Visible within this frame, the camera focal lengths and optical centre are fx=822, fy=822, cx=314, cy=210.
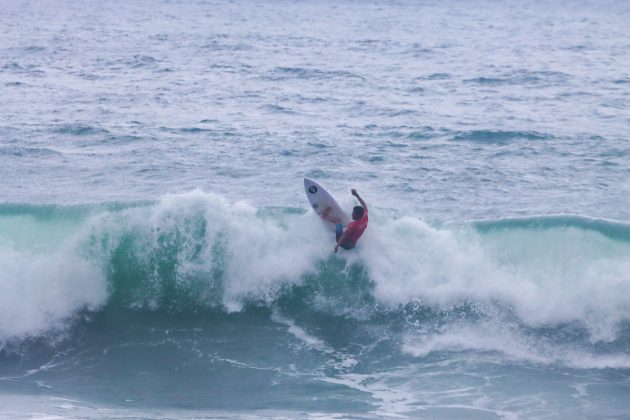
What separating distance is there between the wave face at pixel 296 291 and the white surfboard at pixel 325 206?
0.78ft

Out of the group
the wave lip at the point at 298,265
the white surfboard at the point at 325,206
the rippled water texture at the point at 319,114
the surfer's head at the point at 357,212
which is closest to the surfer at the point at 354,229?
the surfer's head at the point at 357,212

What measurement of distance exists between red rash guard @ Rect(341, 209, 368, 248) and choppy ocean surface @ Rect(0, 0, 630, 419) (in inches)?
18.3

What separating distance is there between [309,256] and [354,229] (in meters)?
0.96

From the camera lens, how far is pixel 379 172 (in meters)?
15.7

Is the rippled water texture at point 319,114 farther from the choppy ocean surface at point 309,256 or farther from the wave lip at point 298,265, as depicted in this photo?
the wave lip at point 298,265

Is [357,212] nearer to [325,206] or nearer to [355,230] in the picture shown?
[355,230]

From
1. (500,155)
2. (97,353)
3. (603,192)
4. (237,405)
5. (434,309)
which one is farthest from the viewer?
(500,155)

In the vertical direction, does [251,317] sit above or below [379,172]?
below

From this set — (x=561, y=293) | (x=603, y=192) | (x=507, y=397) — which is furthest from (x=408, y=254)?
(x=603, y=192)

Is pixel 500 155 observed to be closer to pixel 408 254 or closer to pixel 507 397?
pixel 408 254

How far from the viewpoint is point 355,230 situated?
11969 millimetres

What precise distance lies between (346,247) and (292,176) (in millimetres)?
3457

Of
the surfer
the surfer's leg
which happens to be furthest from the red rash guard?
the surfer's leg

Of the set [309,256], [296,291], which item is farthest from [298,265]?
[296,291]
